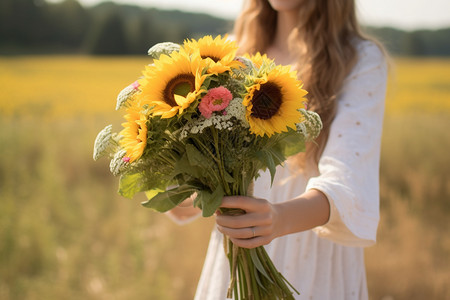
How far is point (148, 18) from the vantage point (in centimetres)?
1282

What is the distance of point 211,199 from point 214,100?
0.23 metres

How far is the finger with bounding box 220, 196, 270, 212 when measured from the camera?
0.96 m

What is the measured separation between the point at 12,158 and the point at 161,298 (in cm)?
274

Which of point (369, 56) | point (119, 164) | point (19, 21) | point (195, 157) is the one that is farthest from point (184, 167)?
point (19, 21)

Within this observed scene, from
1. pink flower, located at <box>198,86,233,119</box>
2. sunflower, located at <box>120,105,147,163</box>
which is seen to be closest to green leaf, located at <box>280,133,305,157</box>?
pink flower, located at <box>198,86,233,119</box>

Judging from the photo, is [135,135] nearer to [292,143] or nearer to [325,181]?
[292,143]

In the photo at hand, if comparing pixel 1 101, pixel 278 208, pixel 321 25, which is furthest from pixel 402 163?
pixel 1 101

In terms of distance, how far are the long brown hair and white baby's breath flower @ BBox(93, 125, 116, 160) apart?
63cm

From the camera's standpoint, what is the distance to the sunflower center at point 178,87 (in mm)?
887

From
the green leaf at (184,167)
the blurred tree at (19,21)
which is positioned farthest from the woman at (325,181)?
the blurred tree at (19,21)

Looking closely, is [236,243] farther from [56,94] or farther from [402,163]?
[56,94]

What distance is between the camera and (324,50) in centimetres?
149

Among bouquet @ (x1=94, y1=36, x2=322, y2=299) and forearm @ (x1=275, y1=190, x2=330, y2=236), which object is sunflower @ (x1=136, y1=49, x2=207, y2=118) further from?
forearm @ (x1=275, y1=190, x2=330, y2=236)

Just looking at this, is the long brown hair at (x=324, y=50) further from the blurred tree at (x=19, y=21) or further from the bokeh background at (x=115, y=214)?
the blurred tree at (x=19, y=21)
